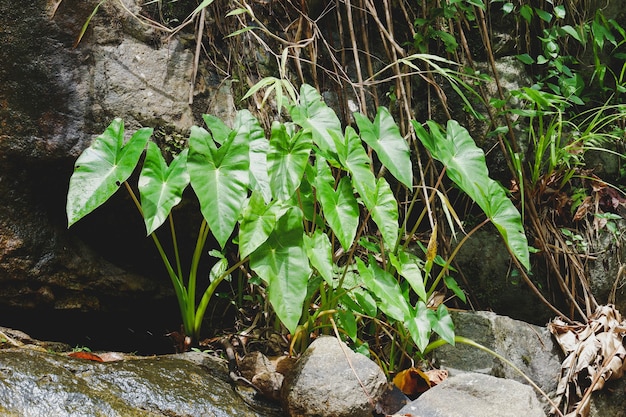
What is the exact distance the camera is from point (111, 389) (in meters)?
1.67

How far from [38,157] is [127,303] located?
0.63 m

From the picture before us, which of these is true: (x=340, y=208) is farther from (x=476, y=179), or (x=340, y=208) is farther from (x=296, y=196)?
(x=476, y=179)

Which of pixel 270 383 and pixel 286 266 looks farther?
pixel 270 383

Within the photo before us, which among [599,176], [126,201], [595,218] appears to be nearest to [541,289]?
[595,218]

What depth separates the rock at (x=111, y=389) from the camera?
1537 mm

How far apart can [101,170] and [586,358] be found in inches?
80.6

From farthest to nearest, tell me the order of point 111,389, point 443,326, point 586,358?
1. point 586,358
2. point 443,326
3. point 111,389

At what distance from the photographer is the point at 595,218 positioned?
3010mm

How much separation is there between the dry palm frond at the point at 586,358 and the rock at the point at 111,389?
4.38 ft

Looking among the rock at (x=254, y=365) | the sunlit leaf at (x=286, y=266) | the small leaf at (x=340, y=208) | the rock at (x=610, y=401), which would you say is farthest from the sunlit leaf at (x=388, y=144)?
the rock at (x=610, y=401)

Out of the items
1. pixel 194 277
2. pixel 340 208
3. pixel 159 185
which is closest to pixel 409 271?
pixel 340 208

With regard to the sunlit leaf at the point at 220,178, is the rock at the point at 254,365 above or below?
below

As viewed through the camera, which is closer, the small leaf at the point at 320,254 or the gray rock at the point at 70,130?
the small leaf at the point at 320,254

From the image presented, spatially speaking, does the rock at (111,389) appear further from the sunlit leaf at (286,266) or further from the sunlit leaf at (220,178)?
the sunlit leaf at (220,178)
